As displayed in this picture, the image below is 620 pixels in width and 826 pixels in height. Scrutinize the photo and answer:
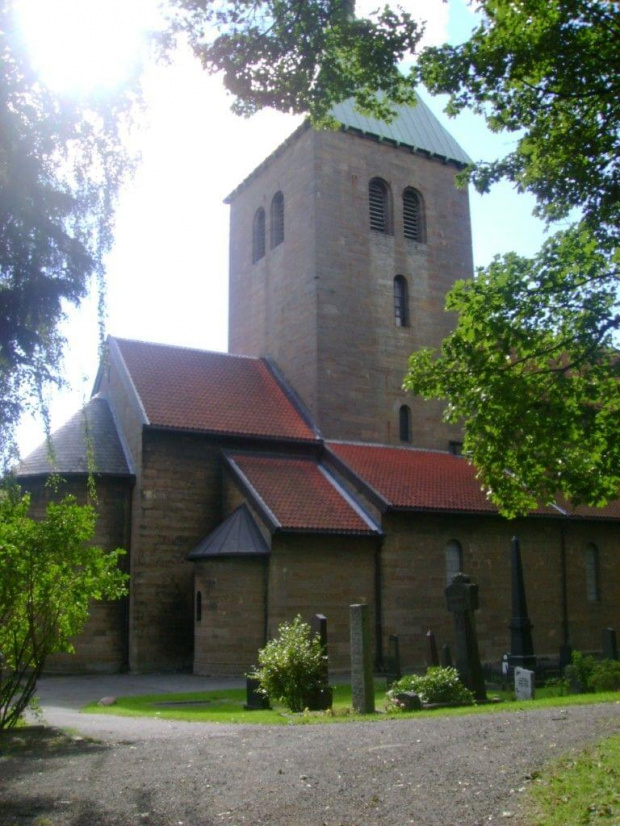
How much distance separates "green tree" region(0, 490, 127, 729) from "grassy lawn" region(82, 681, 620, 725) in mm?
3322

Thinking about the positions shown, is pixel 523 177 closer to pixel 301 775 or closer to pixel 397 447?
pixel 301 775

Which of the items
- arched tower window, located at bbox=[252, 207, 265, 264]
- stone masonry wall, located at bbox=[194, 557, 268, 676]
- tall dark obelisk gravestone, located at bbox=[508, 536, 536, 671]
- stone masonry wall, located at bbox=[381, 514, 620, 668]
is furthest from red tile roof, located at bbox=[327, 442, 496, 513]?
arched tower window, located at bbox=[252, 207, 265, 264]

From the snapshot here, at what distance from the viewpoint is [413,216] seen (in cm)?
2997

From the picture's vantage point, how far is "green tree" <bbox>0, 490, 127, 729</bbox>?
10.4 meters

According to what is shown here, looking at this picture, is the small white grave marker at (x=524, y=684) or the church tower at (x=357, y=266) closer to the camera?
the small white grave marker at (x=524, y=684)

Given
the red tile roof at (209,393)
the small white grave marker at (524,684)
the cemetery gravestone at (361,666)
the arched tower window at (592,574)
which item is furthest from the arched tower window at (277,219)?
the small white grave marker at (524,684)

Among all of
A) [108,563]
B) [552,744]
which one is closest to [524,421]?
[552,744]

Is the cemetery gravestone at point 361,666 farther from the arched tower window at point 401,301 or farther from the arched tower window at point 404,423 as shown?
the arched tower window at point 401,301

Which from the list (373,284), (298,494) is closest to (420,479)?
(298,494)

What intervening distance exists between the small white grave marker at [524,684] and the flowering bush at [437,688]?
1.61 metres

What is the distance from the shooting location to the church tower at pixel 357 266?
2689cm

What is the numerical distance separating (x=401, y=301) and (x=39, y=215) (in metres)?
20.2

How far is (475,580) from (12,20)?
1915 cm

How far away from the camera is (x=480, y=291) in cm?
1389
